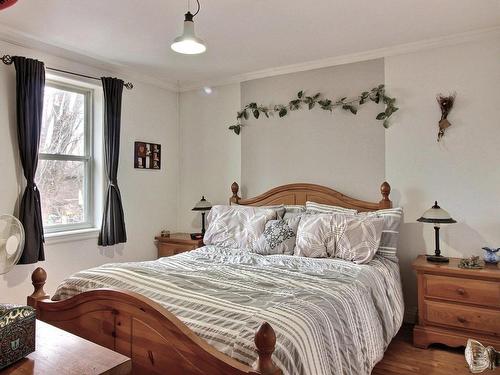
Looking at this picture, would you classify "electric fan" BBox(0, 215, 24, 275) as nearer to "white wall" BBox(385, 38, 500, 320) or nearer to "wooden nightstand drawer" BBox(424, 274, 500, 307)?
"wooden nightstand drawer" BBox(424, 274, 500, 307)

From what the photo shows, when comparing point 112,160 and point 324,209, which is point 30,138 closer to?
point 112,160

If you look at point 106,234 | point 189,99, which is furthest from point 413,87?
point 106,234

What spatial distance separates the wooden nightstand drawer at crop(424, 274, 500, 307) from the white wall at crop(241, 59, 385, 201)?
2.92 ft

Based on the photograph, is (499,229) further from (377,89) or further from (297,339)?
(297,339)

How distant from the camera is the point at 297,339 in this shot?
1470 millimetres

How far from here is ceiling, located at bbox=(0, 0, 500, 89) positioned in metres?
2.42

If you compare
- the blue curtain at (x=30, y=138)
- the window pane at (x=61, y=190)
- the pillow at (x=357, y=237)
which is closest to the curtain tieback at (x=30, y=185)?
the blue curtain at (x=30, y=138)

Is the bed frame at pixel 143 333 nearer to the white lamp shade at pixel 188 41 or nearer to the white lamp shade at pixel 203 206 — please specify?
the white lamp shade at pixel 188 41

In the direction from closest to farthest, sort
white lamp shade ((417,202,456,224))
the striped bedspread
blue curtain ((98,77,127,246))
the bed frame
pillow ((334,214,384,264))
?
1. the bed frame
2. the striped bedspread
3. pillow ((334,214,384,264))
4. white lamp shade ((417,202,456,224))
5. blue curtain ((98,77,127,246))

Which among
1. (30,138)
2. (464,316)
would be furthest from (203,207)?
(464,316)

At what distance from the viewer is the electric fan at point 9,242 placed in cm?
109

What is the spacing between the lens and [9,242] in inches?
43.9

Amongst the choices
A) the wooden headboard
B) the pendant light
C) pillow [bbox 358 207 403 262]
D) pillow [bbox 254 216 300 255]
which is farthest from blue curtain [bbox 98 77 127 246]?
pillow [bbox 358 207 403 262]

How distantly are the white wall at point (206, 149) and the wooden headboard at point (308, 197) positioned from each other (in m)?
0.31
